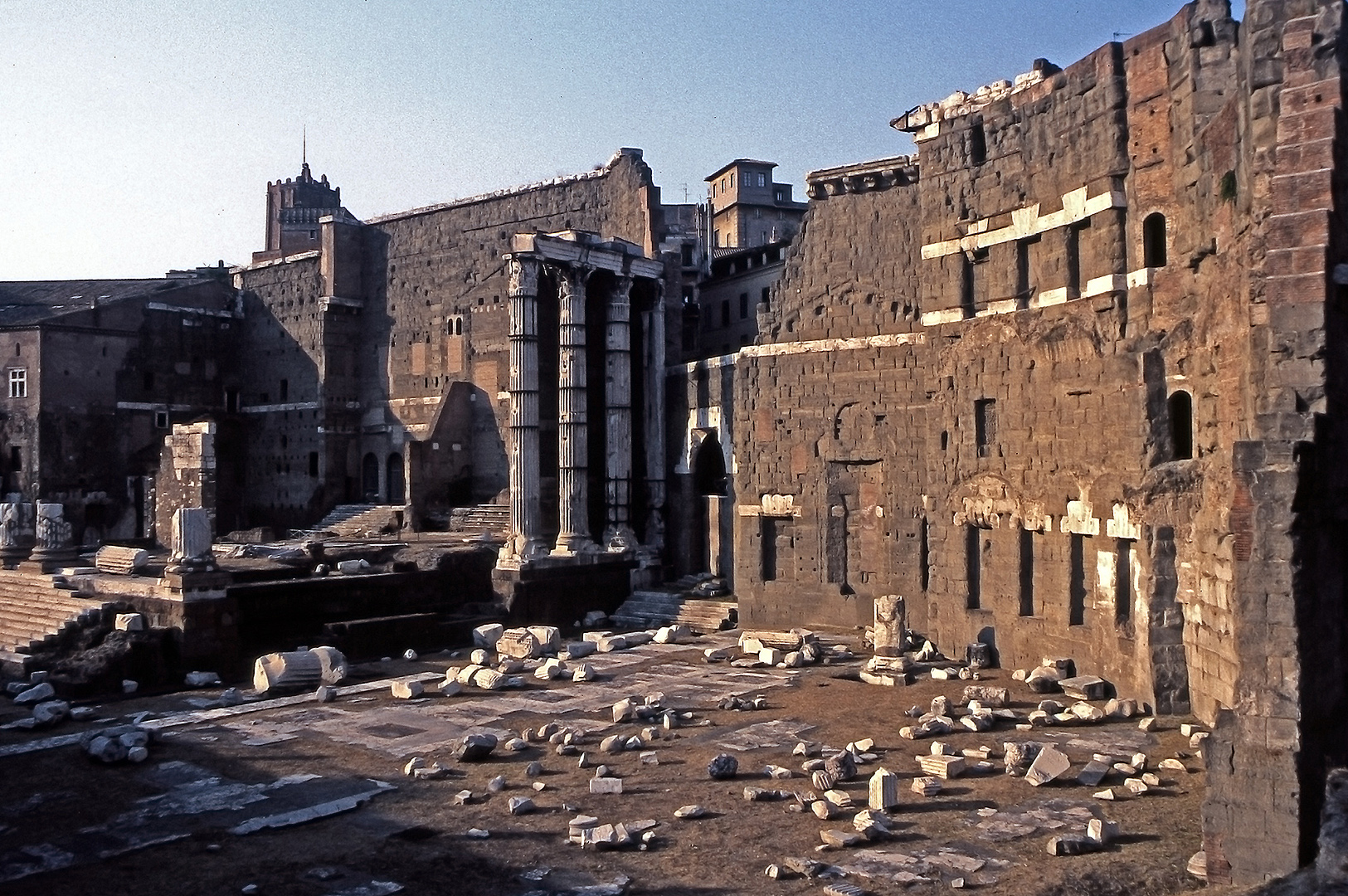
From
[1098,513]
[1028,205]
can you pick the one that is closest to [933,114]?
[1028,205]

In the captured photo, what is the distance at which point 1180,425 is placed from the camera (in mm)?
13367

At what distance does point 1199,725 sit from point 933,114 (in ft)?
33.5

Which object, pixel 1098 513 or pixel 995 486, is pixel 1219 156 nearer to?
pixel 1098 513

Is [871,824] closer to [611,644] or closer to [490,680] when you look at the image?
[490,680]

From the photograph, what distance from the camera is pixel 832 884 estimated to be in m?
7.75

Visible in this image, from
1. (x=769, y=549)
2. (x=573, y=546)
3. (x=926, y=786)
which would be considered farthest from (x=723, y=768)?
(x=573, y=546)

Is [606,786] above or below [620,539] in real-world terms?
below

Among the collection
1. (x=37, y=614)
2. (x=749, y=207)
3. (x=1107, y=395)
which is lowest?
(x=37, y=614)

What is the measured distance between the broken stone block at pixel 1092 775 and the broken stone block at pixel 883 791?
1693mm

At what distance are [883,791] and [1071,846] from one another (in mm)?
1654

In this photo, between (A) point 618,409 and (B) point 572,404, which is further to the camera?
(A) point 618,409

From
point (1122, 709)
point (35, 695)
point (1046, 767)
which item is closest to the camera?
point (1046, 767)

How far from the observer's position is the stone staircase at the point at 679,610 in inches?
864

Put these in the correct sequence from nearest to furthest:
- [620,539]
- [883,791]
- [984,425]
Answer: [883,791], [984,425], [620,539]
